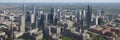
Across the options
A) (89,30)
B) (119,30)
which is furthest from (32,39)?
(119,30)

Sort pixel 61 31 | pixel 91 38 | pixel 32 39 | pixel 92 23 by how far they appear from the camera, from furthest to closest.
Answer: pixel 92 23 < pixel 61 31 < pixel 91 38 < pixel 32 39

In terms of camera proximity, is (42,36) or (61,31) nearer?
(42,36)

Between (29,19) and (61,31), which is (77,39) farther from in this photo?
(29,19)

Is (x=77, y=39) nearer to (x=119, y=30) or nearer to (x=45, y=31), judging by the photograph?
(x=45, y=31)

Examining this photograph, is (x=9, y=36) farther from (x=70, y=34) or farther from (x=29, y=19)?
(x=29, y=19)

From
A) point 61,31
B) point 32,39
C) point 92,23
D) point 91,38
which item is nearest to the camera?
point 32,39

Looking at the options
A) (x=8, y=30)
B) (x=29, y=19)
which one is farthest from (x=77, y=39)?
(x=29, y=19)

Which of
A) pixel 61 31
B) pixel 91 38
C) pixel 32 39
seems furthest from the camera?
pixel 61 31

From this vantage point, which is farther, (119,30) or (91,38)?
(119,30)
